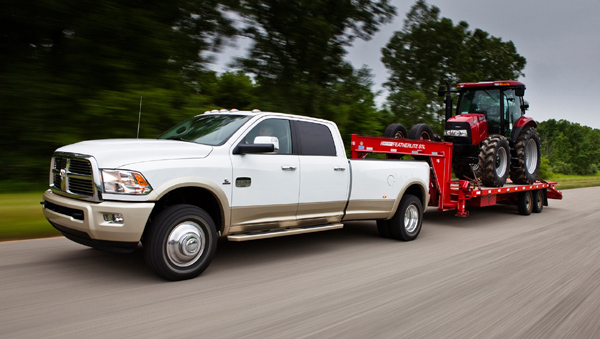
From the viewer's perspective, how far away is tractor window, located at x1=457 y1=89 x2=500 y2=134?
474 inches

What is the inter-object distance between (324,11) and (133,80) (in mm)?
7907

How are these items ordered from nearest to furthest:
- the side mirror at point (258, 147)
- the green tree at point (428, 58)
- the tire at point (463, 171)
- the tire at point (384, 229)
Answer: the side mirror at point (258, 147)
the tire at point (384, 229)
the tire at point (463, 171)
the green tree at point (428, 58)

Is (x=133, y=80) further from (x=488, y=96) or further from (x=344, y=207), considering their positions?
(x=488, y=96)

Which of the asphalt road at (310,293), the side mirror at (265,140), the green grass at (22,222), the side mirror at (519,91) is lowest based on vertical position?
the asphalt road at (310,293)

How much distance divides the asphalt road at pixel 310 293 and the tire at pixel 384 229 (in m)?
0.50

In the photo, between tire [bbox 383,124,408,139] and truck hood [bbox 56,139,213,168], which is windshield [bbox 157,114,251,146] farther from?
tire [bbox 383,124,408,139]

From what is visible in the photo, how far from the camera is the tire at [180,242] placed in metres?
4.86

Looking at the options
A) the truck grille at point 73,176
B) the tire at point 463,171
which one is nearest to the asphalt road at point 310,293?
the truck grille at point 73,176

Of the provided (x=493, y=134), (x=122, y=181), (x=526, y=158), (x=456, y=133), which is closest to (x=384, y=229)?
(x=456, y=133)

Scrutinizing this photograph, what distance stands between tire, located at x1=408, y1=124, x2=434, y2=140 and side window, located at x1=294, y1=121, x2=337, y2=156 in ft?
14.4

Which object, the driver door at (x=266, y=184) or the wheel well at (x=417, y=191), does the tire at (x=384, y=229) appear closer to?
the wheel well at (x=417, y=191)

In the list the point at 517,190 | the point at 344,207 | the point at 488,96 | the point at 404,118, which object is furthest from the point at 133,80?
the point at 404,118

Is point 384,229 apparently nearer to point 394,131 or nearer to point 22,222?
point 394,131

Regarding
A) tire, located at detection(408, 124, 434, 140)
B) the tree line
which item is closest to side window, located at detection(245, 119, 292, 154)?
the tree line
